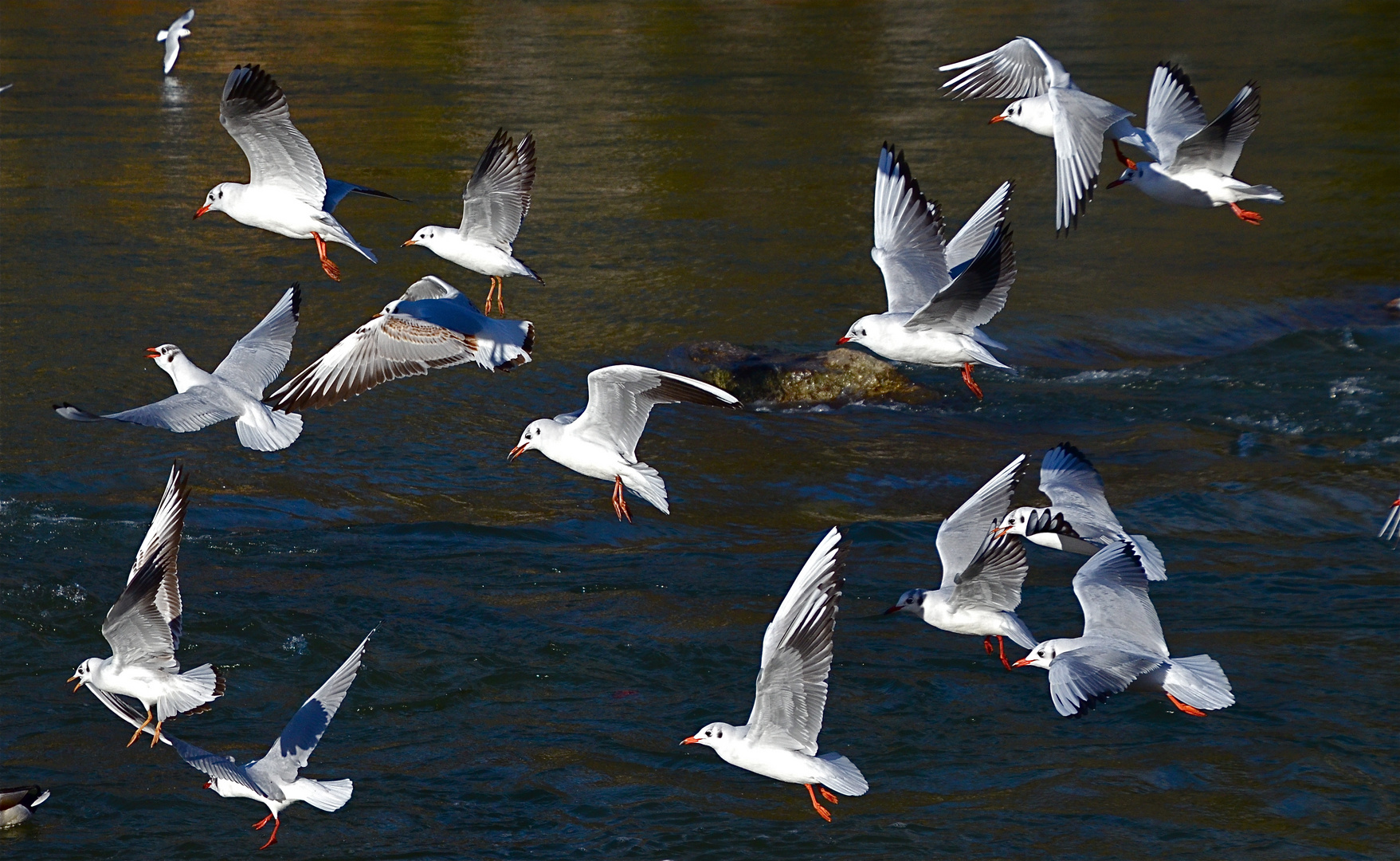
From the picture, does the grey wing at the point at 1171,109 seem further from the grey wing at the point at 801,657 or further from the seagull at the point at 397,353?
the grey wing at the point at 801,657

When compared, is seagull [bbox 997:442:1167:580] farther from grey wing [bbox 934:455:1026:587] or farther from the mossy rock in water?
the mossy rock in water

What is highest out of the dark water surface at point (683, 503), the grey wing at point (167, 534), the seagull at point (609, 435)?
the seagull at point (609, 435)

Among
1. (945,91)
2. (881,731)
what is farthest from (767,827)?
(945,91)

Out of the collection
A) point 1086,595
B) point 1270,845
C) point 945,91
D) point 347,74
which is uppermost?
point 945,91

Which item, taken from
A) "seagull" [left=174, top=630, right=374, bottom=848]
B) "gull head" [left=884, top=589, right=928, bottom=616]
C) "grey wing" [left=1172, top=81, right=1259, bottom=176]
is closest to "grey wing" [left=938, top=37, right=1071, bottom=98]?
"grey wing" [left=1172, top=81, right=1259, bottom=176]

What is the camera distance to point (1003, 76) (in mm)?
11609

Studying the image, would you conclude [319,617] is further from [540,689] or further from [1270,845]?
[1270,845]

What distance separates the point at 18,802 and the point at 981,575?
5.34 metres

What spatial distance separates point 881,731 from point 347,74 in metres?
23.4

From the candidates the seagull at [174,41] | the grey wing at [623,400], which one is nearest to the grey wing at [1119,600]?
the grey wing at [623,400]

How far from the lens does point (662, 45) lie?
3331 cm

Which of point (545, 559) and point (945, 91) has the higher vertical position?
point (945, 91)

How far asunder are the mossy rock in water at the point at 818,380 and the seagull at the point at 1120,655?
6013mm

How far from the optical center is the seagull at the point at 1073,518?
9117 mm
